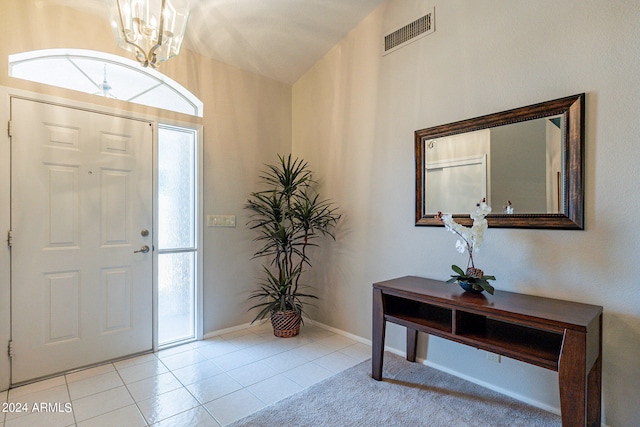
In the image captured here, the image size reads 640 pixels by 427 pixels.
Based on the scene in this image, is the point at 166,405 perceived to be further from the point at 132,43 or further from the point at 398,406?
the point at 132,43

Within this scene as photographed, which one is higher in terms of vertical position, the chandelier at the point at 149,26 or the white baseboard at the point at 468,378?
the chandelier at the point at 149,26

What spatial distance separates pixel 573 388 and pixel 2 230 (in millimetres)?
3546

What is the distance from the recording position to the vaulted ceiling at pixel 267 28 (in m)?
2.70

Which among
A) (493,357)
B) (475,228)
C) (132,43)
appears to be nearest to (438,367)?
(493,357)

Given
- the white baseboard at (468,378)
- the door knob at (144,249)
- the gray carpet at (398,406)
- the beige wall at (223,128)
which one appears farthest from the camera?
the door knob at (144,249)

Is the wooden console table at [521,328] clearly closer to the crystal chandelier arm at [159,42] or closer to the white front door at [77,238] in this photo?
the crystal chandelier arm at [159,42]

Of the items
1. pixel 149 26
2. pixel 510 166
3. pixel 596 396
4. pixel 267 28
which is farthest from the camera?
pixel 267 28

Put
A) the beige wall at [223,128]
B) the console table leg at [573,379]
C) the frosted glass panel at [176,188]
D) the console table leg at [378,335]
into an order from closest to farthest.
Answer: the console table leg at [573,379] → the console table leg at [378,335] → the beige wall at [223,128] → the frosted glass panel at [176,188]

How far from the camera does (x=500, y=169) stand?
7.26ft

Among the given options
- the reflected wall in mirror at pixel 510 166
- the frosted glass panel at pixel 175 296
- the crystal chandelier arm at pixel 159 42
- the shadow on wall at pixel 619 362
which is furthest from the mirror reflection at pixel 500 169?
the frosted glass panel at pixel 175 296

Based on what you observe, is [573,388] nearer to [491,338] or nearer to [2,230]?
[491,338]

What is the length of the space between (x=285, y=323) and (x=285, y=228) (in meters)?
0.95

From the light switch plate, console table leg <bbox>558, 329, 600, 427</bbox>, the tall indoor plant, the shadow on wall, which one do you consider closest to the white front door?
the light switch plate

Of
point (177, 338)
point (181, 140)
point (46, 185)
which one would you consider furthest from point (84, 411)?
point (181, 140)
